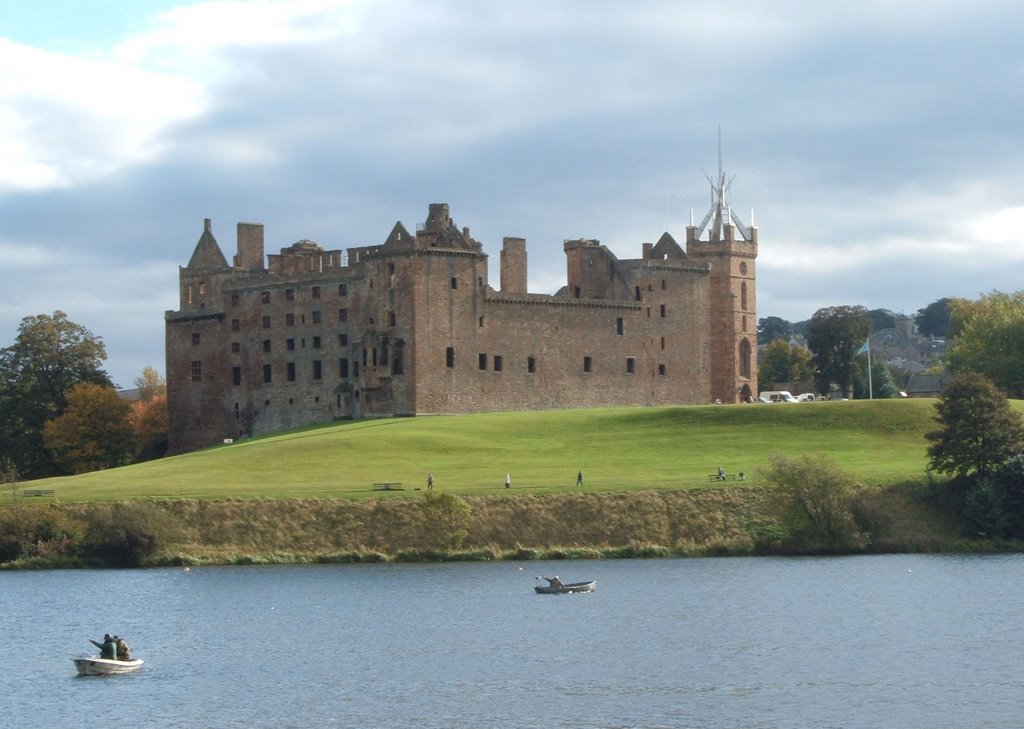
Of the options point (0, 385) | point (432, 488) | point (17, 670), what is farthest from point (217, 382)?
point (17, 670)

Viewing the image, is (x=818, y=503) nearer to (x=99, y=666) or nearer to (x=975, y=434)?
(x=975, y=434)

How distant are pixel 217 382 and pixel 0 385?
12.7 meters

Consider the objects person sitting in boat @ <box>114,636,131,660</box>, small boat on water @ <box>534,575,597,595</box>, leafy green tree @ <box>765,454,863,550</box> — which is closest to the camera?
person sitting in boat @ <box>114,636,131,660</box>

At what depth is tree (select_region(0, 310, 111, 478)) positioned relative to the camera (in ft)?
382

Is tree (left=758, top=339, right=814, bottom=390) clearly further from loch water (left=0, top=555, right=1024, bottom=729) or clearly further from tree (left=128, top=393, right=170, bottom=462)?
loch water (left=0, top=555, right=1024, bottom=729)

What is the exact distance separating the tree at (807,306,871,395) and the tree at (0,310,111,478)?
48.4m

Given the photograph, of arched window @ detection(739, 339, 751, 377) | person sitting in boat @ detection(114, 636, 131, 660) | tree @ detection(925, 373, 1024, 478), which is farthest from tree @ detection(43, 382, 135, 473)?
person sitting in boat @ detection(114, 636, 131, 660)

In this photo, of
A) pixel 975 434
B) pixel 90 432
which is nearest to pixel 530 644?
pixel 975 434

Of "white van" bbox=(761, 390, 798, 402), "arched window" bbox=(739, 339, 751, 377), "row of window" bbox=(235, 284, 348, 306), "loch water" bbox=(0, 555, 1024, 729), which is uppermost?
"row of window" bbox=(235, 284, 348, 306)

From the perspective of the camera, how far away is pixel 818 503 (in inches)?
2825

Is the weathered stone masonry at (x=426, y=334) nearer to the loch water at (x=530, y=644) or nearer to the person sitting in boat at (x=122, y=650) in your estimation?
the loch water at (x=530, y=644)

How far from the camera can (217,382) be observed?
121 m

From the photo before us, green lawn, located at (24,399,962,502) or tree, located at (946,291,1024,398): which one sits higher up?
tree, located at (946,291,1024,398)

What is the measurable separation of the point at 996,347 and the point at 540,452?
44887 millimetres
